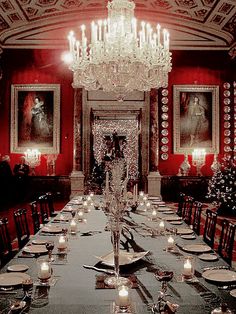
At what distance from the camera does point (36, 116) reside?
14156 mm

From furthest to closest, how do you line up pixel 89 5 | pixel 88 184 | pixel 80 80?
pixel 88 184 → pixel 89 5 → pixel 80 80

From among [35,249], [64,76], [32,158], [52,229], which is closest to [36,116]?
[32,158]

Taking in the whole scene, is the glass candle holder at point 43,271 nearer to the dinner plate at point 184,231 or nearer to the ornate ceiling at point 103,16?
the dinner plate at point 184,231

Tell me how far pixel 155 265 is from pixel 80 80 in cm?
545

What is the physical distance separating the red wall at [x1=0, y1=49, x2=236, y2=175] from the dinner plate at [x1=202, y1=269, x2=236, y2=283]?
10887mm

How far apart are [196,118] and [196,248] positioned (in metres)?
10.5

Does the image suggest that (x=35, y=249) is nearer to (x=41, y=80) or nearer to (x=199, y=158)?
(x=199, y=158)

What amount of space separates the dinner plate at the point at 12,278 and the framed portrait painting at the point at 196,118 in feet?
37.0

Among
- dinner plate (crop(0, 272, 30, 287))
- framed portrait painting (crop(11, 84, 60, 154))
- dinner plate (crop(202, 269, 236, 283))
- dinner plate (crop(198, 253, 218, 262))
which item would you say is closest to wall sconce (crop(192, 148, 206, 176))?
framed portrait painting (crop(11, 84, 60, 154))

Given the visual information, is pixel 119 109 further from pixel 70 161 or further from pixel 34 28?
pixel 34 28

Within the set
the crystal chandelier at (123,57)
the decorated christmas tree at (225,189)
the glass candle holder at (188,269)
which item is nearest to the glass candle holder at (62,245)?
the glass candle holder at (188,269)

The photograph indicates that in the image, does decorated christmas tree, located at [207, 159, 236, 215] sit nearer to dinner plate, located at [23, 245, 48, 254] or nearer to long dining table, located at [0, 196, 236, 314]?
long dining table, located at [0, 196, 236, 314]

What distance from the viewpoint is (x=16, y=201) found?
12773 millimetres

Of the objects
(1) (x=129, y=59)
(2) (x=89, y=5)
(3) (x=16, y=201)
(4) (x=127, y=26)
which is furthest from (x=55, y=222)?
(2) (x=89, y=5)
